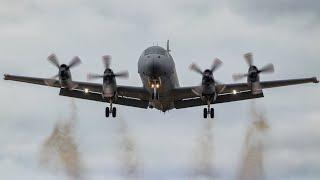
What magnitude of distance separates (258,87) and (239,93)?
327 cm

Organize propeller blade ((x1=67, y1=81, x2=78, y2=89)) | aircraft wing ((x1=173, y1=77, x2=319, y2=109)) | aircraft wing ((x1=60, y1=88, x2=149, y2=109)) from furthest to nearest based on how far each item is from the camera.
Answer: aircraft wing ((x1=60, y1=88, x2=149, y2=109))
aircraft wing ((x1=173, y1=77, x2=319, y2=109))
propeller blade ((x1=67, y1=81, x2=78, y2=89))

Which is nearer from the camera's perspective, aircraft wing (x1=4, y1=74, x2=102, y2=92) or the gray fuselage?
the gray fuselage

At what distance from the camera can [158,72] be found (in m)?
66.9

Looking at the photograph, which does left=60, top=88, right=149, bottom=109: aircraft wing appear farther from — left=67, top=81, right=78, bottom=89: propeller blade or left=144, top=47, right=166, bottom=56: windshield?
left=144, top=47, right=166, bottom=56: windshield

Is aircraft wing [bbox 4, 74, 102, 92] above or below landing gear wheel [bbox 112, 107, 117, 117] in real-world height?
above

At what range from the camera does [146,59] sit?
67.9 m

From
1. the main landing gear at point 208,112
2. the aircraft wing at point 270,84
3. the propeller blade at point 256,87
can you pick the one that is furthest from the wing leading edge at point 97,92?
the propeller blade at point 256,87

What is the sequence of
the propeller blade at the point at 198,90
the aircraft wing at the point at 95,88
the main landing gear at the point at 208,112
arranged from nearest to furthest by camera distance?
the propeller blade at the point at 198,90 < the aircraft wing at the point at 95,88 < the main landing gear at the point at 208,112

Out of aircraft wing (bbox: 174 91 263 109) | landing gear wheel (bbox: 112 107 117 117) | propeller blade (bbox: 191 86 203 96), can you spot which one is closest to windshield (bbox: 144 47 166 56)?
propeller blade (bbox: 191 86 203 96)

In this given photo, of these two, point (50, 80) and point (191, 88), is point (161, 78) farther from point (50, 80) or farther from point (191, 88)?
point (50, 80)

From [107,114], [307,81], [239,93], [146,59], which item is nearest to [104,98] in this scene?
[107,114]

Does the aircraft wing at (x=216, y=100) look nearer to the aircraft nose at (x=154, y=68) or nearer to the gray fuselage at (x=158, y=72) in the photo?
the gray fuselage at (x=158, y=72)

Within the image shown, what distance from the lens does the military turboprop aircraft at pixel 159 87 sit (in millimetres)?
67875

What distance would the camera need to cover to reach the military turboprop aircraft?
67.9m
